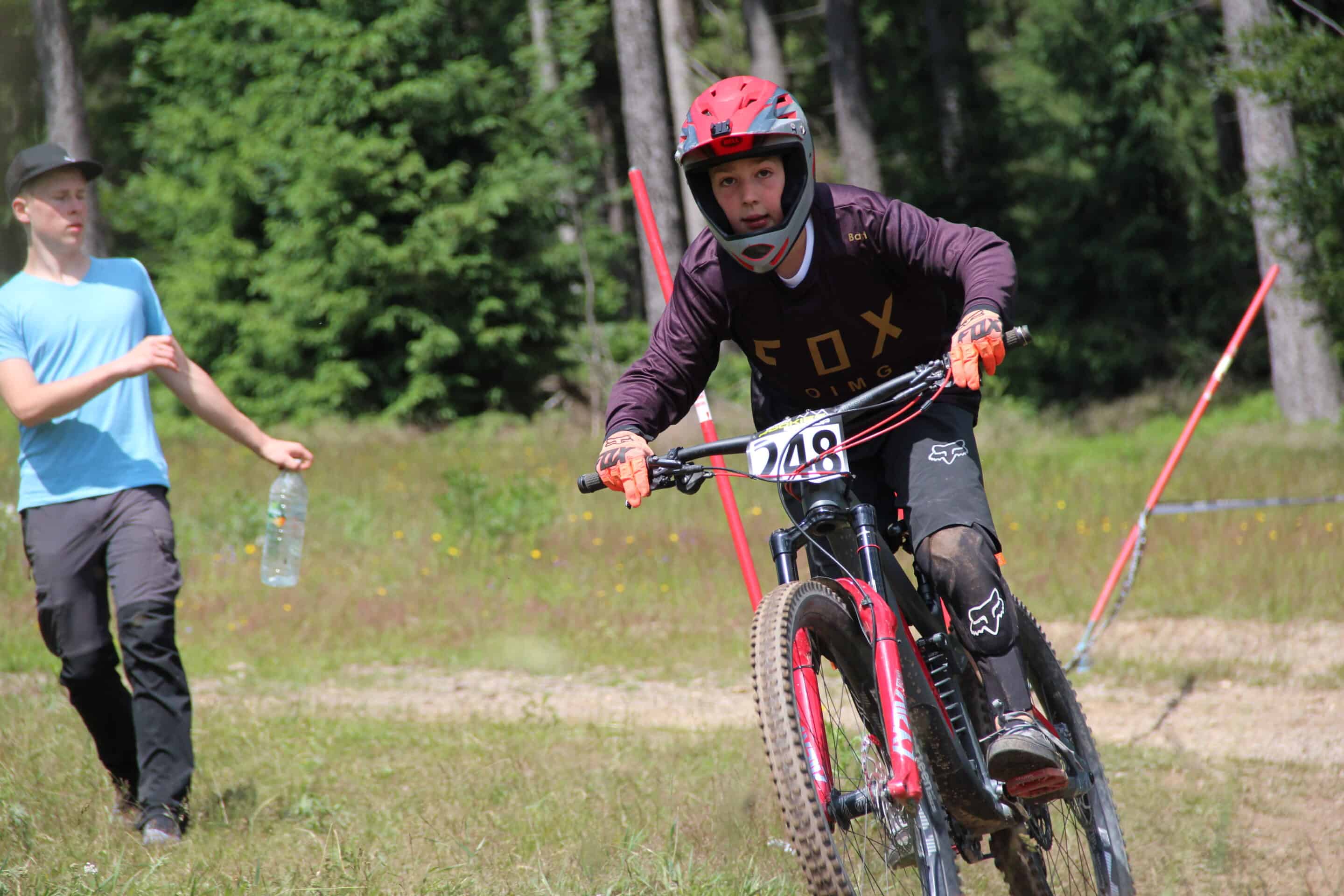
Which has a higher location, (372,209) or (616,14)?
(616,14)

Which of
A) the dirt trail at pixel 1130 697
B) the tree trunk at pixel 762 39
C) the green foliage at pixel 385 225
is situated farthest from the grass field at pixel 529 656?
the tree trunk at pixel 762 39

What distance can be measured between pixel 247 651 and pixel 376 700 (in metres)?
1.53

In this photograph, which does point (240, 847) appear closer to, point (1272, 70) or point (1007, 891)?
point (1007, 891)

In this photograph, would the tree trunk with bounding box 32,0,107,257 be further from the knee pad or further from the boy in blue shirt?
the knee pad

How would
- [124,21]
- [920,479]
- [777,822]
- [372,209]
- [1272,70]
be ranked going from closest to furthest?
[920,479] < [777,822] < [1272,70] < [372,209] < [124,21]

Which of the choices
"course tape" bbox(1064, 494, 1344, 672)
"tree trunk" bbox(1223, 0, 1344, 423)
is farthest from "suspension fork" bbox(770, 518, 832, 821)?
"tree trunk" bbox(1223, 0, 1344, 423)

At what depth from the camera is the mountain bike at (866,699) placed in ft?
9.87

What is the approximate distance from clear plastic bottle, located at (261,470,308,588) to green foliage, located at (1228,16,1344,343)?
11.2m

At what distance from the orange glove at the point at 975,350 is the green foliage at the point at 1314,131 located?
1161 cm

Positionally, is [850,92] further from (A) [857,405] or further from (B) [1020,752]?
(B) [1020,752]

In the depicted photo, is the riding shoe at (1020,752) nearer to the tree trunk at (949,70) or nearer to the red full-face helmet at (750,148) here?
the red full-face helmet at (750,148)

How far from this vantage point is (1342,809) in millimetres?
5355

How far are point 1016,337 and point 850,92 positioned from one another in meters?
21.0

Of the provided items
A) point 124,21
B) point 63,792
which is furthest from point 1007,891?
point 124,21
